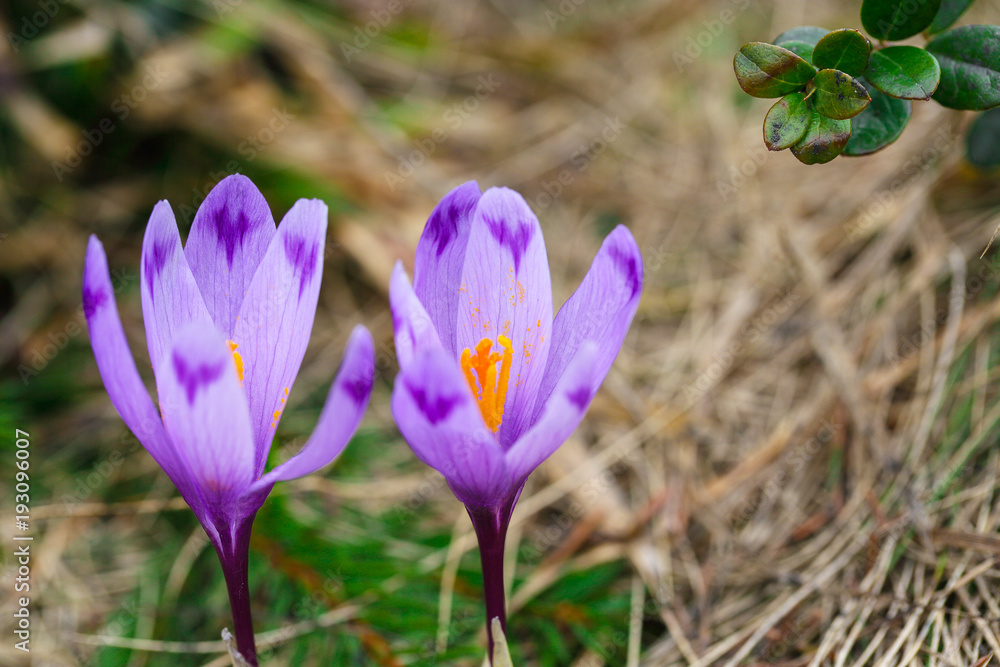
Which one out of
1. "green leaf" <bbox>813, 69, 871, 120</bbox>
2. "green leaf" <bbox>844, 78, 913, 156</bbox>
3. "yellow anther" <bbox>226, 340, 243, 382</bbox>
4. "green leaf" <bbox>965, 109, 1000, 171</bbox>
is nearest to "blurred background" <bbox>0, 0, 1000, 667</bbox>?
"green leaf" <bbox>965, 109, 1000, 171</bbox>

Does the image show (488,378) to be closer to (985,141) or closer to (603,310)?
(603,310)

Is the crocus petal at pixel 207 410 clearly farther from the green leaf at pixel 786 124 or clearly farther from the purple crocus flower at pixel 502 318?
the green leaf at pixel 786 124

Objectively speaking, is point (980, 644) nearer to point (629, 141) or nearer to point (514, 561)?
point (514, 561)

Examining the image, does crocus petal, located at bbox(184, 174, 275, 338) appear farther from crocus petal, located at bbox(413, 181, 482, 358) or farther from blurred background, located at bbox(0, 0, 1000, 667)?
blurred background, located at bbox(0, 0, 1000, 667)

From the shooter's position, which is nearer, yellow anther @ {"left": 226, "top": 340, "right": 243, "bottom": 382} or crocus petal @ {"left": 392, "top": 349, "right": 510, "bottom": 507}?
crocus petal @ {"left": 392, "top": 349, "right": 510, "bottom": 507}

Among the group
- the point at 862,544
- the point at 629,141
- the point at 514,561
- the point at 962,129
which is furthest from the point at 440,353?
the point at 629,141

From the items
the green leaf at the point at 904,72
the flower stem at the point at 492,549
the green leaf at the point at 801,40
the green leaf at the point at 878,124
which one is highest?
the green leaf at the point at 801,40

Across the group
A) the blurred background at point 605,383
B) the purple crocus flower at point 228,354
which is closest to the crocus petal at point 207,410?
the purple crocus flower at point 228,354
